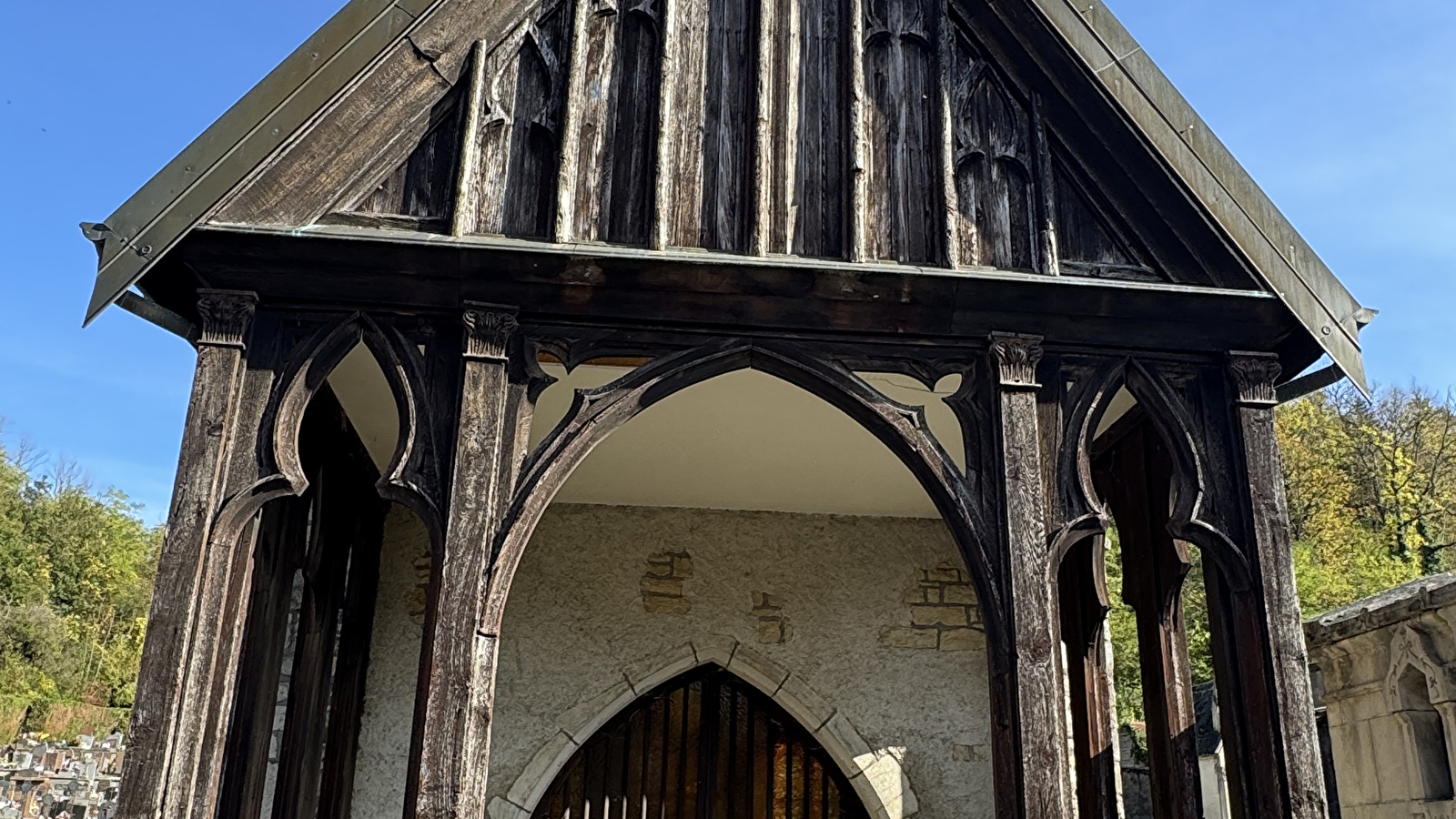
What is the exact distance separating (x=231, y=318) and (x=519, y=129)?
1.13 meters

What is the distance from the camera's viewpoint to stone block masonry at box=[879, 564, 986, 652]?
19.9 ft

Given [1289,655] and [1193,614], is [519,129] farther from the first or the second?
[1193,614]

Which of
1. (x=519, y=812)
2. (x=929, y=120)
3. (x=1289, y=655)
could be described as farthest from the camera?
(x=519, y=812)

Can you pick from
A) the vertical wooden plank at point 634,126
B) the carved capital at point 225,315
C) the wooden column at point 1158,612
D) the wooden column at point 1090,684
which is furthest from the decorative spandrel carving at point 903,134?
the carved capital at point 225,315

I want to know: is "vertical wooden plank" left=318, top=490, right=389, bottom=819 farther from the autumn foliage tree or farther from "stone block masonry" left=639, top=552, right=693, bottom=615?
the autumn foliage tree

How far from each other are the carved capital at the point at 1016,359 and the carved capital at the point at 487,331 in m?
1.60

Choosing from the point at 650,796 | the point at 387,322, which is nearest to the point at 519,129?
the point at 387,322

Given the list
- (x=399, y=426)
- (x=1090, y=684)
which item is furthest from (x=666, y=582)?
(x=399, y=426)

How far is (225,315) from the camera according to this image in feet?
12.3

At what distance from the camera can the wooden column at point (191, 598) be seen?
328 cm

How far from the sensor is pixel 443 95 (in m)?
4.01

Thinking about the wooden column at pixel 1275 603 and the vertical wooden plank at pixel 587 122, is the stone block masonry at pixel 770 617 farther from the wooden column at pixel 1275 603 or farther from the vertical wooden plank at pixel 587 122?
the vertical wooden plank at pixel 587 122

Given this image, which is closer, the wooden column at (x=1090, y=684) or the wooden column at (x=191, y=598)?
the wooden column at (x=191, y=598)

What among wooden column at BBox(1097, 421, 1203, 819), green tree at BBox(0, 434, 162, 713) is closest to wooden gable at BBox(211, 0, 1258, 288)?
wooden column at BBox(1097, 421, 1203, 819)
